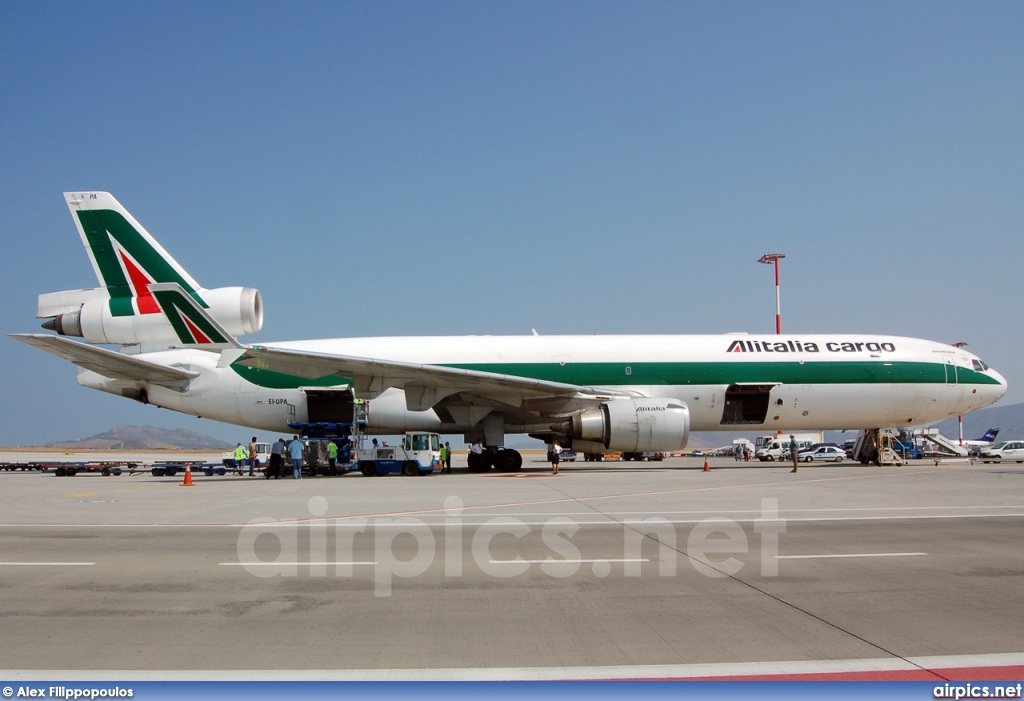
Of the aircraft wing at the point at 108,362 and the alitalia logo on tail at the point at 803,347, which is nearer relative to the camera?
the aircraft wing at the point at 108,362

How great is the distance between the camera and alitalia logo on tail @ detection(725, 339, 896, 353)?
82.2 feet

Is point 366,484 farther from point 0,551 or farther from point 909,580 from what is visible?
point 909,580

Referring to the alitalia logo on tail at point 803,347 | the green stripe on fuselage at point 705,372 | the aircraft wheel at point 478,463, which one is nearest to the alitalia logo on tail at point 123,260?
the green stripe on fuselage at point 705,372

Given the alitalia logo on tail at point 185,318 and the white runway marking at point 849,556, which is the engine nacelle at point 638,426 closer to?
the alitalia logo on tail at point 185,318

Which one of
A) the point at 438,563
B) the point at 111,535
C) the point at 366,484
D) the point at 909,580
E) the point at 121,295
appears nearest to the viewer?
the point at 909,580

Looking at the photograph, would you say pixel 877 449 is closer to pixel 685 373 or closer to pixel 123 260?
pixel 685 373

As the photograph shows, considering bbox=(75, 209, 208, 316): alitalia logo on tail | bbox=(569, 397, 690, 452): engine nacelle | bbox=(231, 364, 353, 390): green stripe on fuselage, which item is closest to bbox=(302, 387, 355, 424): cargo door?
bbox=(231, 364, 353, 390): green stripe on fuselage

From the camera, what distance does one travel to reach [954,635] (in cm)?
543

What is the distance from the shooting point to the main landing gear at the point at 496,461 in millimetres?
24531

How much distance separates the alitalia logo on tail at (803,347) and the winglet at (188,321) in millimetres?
15048

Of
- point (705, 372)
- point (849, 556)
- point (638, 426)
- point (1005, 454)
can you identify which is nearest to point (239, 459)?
point (638, 426)

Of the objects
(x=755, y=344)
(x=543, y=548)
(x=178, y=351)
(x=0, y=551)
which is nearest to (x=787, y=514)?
(x=543, y=548)

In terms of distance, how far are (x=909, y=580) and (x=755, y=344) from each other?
729 inches

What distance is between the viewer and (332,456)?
24.9 meters
